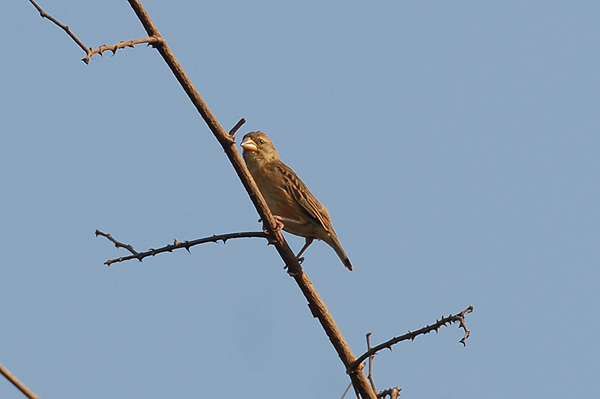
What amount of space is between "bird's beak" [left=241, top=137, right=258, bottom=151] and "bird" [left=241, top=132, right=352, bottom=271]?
0.21 metres

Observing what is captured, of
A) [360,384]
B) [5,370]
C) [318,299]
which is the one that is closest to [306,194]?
[318,299]

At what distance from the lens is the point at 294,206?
23.8 feet

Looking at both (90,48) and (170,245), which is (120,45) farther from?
(170,245)

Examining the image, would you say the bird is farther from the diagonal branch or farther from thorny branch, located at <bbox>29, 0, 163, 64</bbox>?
thorny branch, located at <bbox>29, 0, 163, 64</bbox>

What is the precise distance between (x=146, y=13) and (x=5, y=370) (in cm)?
238

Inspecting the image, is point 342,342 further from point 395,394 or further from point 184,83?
point 184,83

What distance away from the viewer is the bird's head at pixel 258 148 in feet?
25.6

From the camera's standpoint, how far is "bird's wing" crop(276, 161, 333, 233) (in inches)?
284

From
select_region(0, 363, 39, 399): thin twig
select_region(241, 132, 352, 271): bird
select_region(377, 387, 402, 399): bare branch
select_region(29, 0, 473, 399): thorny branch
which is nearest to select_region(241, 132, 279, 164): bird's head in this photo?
select_region(241, 132, 352, 271): bird

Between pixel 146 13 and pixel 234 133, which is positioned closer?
pixel 146 13

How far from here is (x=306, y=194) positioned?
7.26m

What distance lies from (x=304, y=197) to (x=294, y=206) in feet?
0.43

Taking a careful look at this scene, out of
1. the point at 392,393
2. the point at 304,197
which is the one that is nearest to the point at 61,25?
the point at 392,393

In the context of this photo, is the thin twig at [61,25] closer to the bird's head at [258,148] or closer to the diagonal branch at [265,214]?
the diagonal branch at [265,214]
